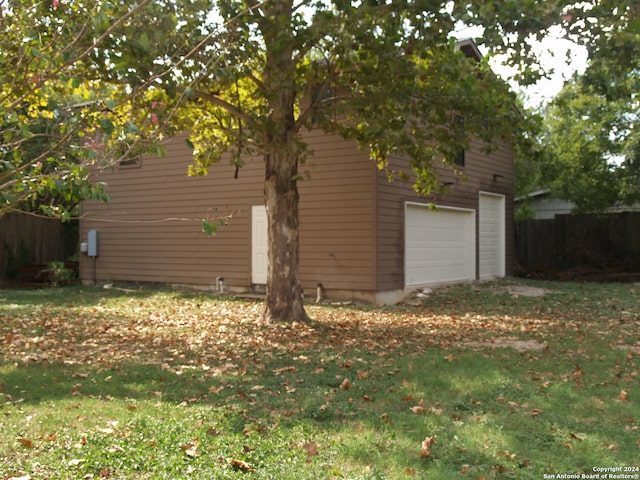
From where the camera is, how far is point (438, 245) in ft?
49.5

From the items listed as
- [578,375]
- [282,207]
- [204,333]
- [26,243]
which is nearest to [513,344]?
[578,375]

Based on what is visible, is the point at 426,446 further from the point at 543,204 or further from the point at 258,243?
the point at 543,204

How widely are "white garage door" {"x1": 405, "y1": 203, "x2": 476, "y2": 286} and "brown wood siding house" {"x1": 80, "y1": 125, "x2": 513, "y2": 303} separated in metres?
0.03

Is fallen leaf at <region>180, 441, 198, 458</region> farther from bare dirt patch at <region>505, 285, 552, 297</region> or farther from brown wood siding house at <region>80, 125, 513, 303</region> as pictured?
bare dirt patch at <region>505, 285, 552, 297</region>

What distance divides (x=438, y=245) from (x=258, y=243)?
437cm

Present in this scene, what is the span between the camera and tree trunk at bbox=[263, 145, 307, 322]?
9.61 m

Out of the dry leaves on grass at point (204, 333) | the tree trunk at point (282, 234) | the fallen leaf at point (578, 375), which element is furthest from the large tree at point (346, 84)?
the fallen leaf at point (578, 375)

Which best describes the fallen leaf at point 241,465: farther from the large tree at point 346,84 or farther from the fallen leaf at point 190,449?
the large tree at point 346,84

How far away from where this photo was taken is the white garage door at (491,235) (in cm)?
1706

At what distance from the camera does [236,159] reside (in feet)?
33.0

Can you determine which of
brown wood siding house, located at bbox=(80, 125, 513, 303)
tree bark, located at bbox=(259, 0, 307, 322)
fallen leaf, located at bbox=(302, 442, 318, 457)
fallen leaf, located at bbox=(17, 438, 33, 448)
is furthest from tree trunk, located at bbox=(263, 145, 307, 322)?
fallen leaf, located at bbox=(17, 438, 33, 448)

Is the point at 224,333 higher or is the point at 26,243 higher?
the point at 26,243

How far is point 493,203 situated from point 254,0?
1098cm

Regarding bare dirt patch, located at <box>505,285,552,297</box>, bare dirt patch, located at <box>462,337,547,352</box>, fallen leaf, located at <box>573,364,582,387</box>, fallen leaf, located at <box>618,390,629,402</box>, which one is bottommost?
fallen leaf, located at <box>618,390,629,402</box>
